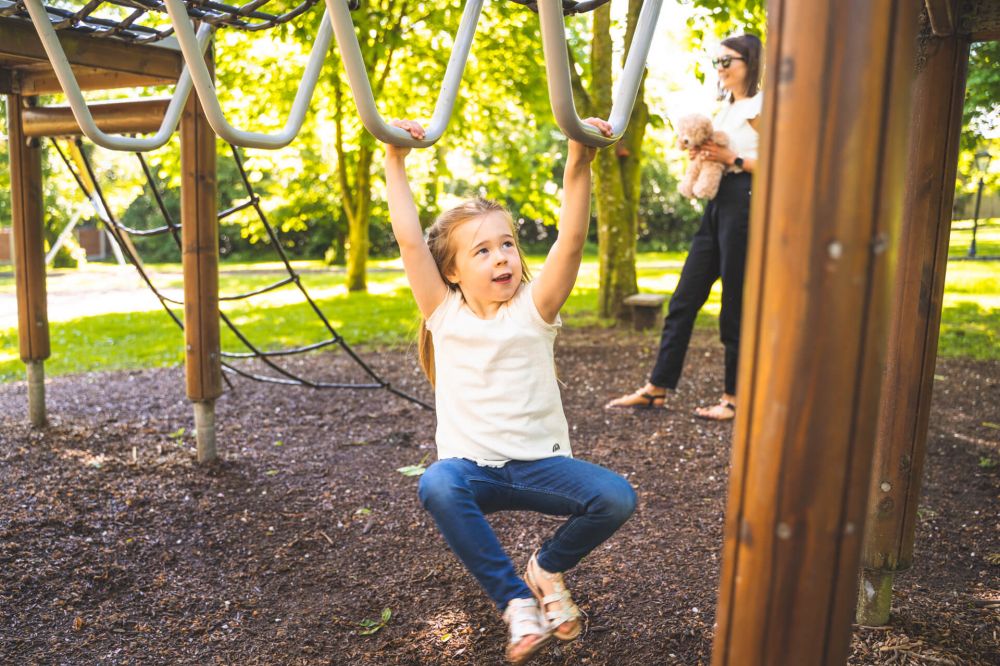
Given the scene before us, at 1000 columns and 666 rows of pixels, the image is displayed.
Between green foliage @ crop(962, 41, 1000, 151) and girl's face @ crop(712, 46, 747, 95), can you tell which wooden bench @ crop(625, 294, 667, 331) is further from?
girl's face @ crop(712, 46, 747, 95)

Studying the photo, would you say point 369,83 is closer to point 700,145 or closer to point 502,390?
point 502,390

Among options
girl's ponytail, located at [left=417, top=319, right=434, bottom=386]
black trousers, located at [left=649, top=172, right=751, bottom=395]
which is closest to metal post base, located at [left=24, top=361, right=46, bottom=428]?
girl's ponytail, located at [left=417, top=319, right=434, bottom=386]

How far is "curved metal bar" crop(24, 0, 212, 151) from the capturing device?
6.16 ft

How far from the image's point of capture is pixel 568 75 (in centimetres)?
141

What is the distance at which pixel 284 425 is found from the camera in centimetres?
466

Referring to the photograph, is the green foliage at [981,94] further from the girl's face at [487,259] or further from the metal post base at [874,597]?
the girl's face at [487,259]

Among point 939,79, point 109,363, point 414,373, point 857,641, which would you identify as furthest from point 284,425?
point 939,79

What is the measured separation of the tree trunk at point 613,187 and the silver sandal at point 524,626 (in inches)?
225

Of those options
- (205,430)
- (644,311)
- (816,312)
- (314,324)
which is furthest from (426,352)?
(314,324)

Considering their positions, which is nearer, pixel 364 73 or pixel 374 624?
pixel 364 73

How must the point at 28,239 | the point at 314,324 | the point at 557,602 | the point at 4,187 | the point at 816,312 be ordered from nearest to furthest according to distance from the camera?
the point at 816,312 < the point at 557,602 < the point at 28,239 < the point at 314,324 < the point at 4,187

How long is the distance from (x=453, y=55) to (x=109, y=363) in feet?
19.3

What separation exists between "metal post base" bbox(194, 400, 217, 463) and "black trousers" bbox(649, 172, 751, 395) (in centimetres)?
222

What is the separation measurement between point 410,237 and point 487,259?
0.70ft
